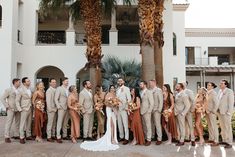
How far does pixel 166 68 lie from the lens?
21.1 metres

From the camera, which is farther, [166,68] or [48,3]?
[166,68]

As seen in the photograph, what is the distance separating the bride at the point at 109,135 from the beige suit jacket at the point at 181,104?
6.23 ft

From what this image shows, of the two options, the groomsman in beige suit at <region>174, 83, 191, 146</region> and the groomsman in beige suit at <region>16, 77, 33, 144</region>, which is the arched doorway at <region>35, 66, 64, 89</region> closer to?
the groomsman in beige suit at <region>16, 77, 33, 144</region>

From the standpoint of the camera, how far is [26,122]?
10.3 metres

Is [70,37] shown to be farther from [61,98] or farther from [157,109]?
[157,109]

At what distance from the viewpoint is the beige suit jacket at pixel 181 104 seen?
9555 mm

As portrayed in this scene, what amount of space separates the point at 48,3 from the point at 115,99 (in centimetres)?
707

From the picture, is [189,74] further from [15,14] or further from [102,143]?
[102,143]

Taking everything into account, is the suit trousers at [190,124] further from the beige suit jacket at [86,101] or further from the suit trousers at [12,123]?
the suit trousers at [12,123]

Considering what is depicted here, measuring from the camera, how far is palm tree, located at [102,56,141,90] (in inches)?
690

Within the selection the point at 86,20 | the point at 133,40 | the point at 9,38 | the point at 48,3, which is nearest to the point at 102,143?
the point at 86,20

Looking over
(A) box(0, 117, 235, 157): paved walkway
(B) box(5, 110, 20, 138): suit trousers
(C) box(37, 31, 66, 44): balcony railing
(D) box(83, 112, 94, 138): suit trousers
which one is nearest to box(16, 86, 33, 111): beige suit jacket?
(B) box(5, 110, 20, 138): suit trousers

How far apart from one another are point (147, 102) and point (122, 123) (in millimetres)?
1094

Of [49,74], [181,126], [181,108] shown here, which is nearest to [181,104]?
[181,108]
